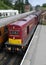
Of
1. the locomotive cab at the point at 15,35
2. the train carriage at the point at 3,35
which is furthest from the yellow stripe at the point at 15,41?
the train carriage at the point at 3,35

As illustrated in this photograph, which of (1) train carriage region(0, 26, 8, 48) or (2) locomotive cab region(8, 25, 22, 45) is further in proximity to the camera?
(1) train carriage region(0, 26, 8, 48)

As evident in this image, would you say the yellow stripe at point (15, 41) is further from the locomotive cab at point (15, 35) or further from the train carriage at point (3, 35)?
the train carriage at point (3, 35)

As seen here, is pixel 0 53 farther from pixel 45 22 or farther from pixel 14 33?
pixel 45 22

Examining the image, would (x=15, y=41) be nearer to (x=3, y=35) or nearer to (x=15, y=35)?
(x=15, y=35)

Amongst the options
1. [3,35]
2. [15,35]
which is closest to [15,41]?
[15,35]

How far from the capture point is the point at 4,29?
16.3m

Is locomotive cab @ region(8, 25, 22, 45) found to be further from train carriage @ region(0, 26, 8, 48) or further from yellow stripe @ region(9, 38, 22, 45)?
train carriage @ region(0, 26, 8, 48)

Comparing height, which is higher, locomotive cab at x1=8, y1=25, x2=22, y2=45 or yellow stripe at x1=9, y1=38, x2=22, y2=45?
locomotive cab at x1=8, y1=25, x2=22, y2=45

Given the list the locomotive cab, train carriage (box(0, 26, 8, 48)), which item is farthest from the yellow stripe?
train carriage (box(0, 26, 8, 48))

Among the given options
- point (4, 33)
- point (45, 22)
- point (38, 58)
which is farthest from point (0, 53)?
point (45, 22)

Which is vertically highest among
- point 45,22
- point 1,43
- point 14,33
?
point 14,33

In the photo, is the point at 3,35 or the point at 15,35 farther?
the point at 3,35

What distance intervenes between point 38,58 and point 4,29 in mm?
4619

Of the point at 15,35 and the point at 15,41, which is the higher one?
the point at 15,35
